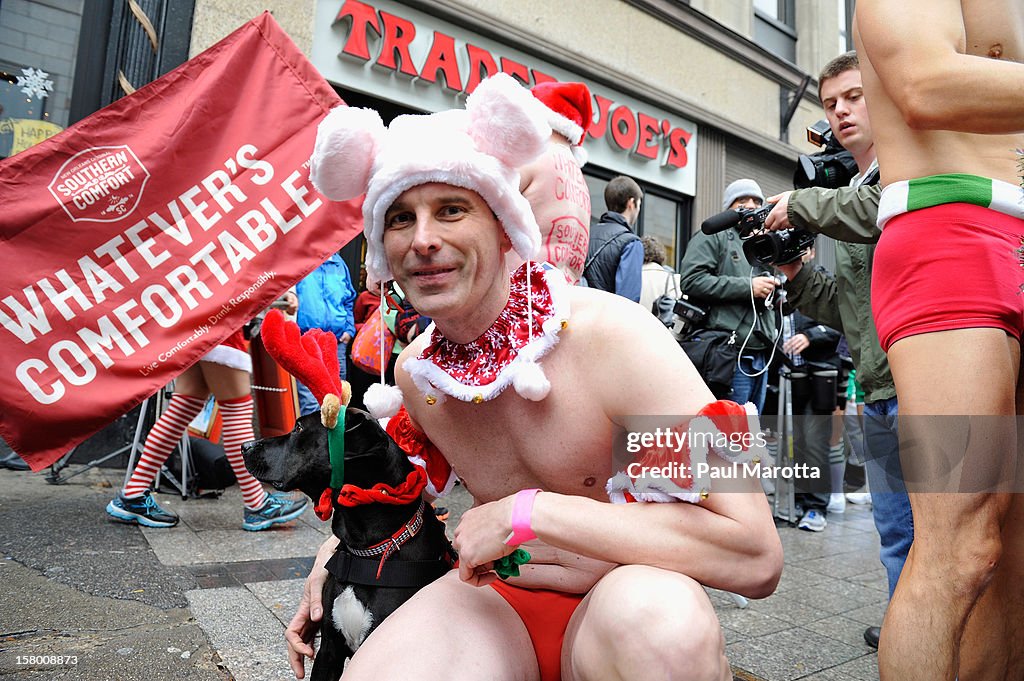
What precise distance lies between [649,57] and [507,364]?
27.5ft

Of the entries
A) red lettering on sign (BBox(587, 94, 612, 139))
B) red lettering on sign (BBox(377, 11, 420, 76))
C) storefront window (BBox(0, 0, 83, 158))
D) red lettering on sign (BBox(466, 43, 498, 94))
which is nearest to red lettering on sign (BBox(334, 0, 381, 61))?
red lettering on sign (BBox(377, 11, 420, 76))

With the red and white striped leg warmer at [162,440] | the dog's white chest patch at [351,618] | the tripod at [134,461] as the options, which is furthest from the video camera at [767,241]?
the tripod at [134,461]

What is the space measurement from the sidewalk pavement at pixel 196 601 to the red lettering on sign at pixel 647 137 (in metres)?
5.62

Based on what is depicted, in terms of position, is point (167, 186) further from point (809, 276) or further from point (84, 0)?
point (84, 0)

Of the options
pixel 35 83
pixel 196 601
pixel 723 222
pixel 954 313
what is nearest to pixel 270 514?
pixel 196 601

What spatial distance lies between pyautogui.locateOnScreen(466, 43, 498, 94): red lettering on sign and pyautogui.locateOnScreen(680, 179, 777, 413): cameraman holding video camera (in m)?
3.47

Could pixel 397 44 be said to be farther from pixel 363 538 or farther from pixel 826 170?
pixel 363 538

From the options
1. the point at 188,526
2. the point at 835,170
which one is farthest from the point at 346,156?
the point at 188,526

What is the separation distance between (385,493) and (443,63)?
6.21m

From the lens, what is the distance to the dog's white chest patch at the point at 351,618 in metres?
1.51

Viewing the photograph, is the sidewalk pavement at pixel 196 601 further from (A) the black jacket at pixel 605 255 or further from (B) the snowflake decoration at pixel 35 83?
(B) the snowflake decoration at pixel 35 83

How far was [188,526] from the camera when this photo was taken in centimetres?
382

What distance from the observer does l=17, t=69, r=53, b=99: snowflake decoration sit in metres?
5.31

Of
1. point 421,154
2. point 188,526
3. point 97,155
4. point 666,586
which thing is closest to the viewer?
point 666,586
